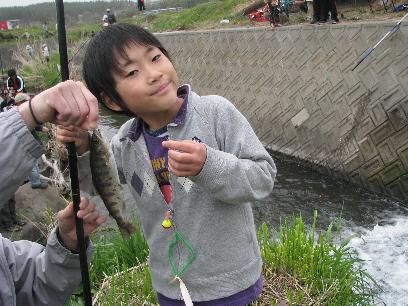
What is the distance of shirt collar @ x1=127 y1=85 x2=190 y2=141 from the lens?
201 cm

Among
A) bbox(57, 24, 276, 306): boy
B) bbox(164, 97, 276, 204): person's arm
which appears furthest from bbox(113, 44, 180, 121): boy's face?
bbox(164, 97, 276, 204): person's arm

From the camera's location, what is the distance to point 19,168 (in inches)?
49.8

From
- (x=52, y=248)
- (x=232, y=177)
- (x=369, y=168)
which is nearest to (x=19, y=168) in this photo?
(x=52, y=248)

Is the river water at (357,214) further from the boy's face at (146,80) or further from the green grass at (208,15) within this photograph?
the green grass at (208,15)

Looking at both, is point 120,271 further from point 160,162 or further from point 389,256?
point 389,256

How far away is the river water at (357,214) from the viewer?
6332 millimetres

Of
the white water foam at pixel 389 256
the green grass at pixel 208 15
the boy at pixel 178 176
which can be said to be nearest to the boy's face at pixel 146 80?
the boy at pixel 178 176

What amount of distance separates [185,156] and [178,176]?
206 millimetres

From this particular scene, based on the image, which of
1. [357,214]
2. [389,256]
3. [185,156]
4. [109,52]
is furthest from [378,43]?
[185,156]

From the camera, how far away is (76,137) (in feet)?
5.67

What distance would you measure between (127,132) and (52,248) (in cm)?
62

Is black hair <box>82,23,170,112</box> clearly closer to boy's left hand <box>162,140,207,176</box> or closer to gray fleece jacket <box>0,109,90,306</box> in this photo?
boy's left hand <box>162,140,207,176</box>

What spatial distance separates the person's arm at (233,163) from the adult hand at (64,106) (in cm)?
42

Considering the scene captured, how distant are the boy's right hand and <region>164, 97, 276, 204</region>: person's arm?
1.13ft
